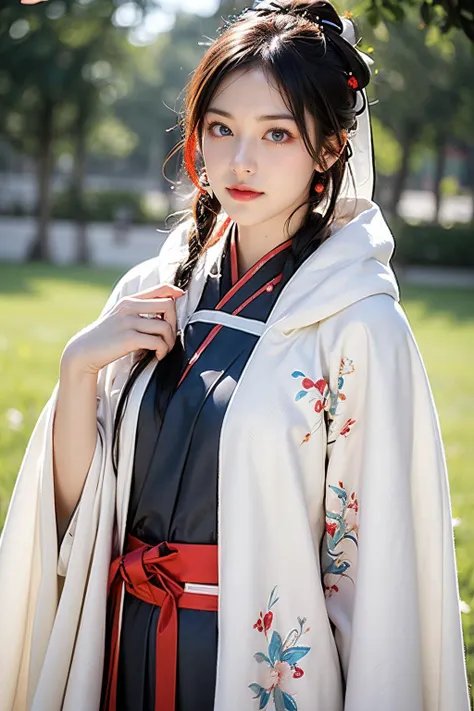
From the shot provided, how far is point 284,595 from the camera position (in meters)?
2.02

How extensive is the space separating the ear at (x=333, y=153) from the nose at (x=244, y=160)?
0.16m

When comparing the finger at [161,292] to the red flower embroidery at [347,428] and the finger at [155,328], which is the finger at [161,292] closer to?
the finger at [155,328]

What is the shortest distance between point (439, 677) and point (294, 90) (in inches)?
45.2

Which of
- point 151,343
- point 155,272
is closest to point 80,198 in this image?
point 155,272

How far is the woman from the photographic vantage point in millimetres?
1976

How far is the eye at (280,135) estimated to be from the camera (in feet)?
6.76

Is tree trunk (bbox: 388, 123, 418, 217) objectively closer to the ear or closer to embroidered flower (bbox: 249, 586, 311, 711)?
the ear

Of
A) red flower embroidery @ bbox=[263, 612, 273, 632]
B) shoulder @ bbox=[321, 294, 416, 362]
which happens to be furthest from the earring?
red flower embroidery @ bbox=[263, 612, 273, 632]

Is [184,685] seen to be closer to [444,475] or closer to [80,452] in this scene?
[80,452]

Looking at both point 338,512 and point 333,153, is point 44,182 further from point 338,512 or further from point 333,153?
point 338,512

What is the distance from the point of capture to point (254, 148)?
205cm

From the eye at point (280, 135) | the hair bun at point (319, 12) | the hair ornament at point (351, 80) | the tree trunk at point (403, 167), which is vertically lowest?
the eye at point (280, 135)

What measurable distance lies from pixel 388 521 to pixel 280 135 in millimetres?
762

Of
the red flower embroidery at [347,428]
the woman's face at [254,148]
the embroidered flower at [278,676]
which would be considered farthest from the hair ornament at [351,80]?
the embroidered flower at [278,676]
